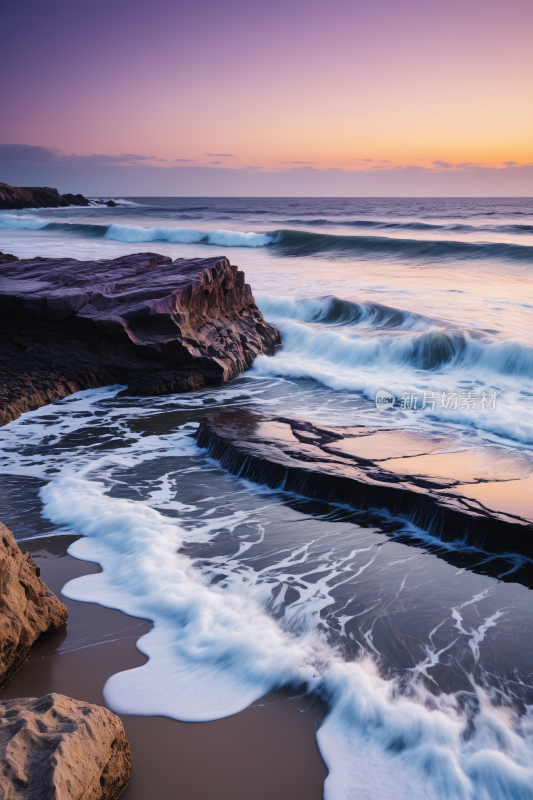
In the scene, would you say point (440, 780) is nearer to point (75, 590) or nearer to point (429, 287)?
point (75, 590)

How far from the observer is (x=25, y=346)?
25.1ft

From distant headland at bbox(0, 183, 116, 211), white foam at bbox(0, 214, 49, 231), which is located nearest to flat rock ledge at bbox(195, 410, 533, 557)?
white foam at bbox(0, 214, 49, 231)

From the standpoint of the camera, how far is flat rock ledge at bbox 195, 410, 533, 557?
12.5 feet

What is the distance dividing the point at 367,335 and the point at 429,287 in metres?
5.50

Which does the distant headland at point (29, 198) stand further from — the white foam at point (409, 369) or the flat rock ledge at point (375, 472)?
the flat rock ledge at point (375, 472)

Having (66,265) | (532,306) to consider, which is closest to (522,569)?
(66,265)

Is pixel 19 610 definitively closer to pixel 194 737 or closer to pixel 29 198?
pixel 194 737

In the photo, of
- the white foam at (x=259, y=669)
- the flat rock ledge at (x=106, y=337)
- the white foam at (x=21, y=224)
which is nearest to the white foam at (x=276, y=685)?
the white foam at (x=259, y=669)

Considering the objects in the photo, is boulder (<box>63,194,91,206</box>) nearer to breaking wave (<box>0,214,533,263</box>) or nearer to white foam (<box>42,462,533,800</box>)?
breaking wave (<box>0,214,533,263</box>)

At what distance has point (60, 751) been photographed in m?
1.73

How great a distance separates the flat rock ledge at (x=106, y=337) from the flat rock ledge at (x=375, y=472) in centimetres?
204

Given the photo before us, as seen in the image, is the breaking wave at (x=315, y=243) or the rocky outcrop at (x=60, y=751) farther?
the breaking wave at (x=315, y=243)

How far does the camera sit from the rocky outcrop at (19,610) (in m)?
2.46

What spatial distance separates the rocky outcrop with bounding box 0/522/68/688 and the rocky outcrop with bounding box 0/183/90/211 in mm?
61159
